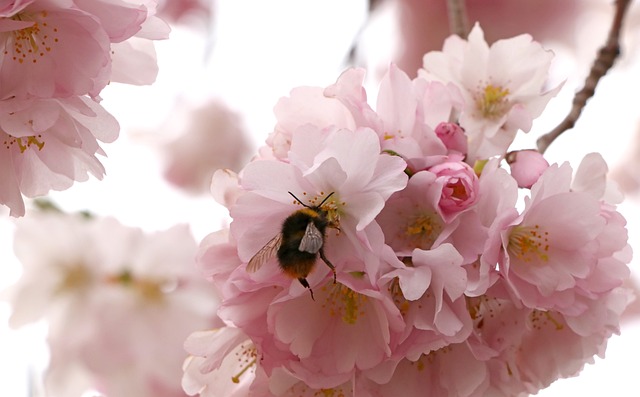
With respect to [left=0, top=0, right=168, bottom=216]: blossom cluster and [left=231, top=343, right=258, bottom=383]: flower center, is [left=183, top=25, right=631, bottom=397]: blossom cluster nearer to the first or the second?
[left=231, top=343, right=258, bottom=383]: flower center

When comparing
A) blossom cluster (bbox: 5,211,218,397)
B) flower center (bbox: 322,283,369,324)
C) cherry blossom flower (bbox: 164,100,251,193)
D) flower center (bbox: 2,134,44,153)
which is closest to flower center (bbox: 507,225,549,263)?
flower center (bbox: 322,283,369,324)

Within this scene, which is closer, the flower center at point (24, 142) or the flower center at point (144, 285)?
the flower center at point (24, 142)

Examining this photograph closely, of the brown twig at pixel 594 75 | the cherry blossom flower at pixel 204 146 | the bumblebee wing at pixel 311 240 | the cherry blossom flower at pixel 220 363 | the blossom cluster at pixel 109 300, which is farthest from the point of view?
the cherry blossom flower at pixel 204 146

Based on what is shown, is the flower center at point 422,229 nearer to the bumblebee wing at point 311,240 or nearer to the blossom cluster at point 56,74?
the bumblebee wing at point 311,240

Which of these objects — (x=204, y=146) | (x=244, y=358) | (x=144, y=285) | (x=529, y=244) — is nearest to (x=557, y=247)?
(x=529, y=244)

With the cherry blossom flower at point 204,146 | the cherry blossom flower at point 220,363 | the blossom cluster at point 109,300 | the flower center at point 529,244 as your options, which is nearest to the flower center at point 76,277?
the blossom cluster at point 109,300

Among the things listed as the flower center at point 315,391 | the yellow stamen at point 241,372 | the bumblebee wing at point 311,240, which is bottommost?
the yellow stamen at point 241,372

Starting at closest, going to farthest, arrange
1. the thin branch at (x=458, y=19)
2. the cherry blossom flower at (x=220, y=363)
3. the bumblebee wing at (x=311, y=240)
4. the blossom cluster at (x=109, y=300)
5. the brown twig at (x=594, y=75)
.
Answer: the bumblebee wing at (x=311, y=240) → the cherry blossom flower at (x=220, y=363) → the brown twig at (x=594, y=75) → the thin branch at (x=458, y=19) → the blossom cluster at (x=109, y=300)

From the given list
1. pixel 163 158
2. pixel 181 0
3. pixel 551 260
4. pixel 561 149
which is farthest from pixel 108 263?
pixel 551 260

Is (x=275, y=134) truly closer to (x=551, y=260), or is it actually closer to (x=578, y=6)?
(x=551, y=260)
